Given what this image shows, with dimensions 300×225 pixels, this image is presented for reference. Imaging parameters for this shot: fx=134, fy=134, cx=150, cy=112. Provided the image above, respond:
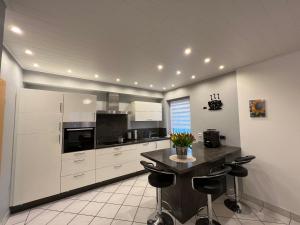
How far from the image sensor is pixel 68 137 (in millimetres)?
2740

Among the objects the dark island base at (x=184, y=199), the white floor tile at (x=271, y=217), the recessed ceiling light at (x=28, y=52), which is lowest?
the white floor tile at (x=271, y=217)

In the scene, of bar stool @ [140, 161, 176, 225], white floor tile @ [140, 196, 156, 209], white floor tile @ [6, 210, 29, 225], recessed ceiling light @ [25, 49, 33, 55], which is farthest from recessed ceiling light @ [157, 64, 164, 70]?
white floor tile @ [6, 210, 29, 225]

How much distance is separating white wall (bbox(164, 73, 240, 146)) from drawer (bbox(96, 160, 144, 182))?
1929 millimetres

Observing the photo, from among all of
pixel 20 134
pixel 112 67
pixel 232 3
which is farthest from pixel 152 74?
pixel 20 134

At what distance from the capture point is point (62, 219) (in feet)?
6.83

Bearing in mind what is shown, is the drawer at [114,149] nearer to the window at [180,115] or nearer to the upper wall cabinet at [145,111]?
the upper wall cabinet at [145,111]

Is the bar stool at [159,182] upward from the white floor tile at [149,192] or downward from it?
upward

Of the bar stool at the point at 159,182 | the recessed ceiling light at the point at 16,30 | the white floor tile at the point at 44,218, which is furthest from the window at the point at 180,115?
the recessed ceiling light at the point at 16,30

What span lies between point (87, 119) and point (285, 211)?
3922mm

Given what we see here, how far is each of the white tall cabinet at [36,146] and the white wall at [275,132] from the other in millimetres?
3716

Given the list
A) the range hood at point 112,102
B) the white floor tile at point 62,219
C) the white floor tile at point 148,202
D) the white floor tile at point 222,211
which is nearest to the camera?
the white floor tile at point 62,219

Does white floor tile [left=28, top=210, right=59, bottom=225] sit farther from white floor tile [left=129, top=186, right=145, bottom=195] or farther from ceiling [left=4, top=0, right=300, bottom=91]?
ceiling [left=4, top=0, right=300, bottom=91]

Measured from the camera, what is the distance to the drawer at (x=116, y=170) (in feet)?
10.1

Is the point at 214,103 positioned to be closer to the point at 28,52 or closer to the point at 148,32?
the point at 148,32
